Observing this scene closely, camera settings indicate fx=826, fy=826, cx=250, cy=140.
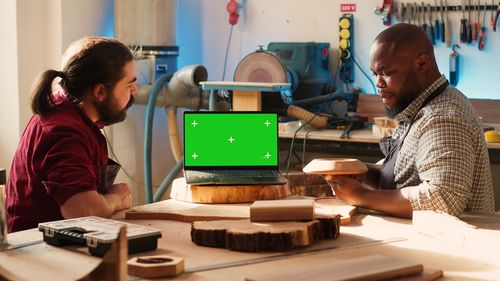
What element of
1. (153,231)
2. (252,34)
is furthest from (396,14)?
(153,231)

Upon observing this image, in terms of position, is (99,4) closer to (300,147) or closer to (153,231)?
(300,147)

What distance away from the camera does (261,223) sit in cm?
221

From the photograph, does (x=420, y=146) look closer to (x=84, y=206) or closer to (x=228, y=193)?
(x=228, y=193)

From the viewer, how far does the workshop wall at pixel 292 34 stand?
15.8 feet

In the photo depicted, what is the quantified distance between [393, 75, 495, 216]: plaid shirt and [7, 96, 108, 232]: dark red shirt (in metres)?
1.00

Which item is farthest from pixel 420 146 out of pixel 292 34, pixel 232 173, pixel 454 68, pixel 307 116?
pixel 292 34

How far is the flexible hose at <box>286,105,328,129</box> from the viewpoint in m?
4.71

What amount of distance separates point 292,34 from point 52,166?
3107 millimetres

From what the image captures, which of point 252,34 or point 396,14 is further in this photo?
point 252,34

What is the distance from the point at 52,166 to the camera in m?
2.53

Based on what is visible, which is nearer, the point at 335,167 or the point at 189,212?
the point at 189,212

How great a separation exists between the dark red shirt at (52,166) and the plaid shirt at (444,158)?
1.00 meters

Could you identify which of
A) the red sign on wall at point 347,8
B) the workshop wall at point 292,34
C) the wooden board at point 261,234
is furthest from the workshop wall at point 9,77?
the wooden board at point 261,234

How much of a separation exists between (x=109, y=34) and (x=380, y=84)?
316cm
